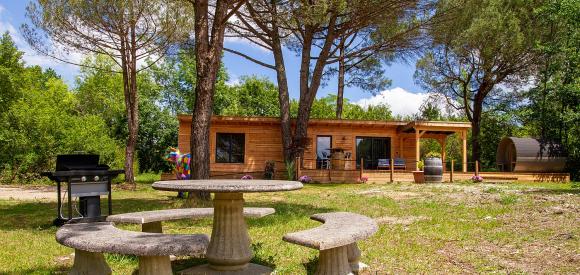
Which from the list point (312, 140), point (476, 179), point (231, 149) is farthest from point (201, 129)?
point (476, 179)

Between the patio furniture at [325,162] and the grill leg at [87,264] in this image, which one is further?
the patio furniture at [325,162]

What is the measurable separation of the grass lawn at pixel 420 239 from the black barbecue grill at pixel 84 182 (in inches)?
17.9

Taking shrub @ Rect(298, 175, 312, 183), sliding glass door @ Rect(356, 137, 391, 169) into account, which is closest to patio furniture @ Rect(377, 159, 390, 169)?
sliding glass door @ Rect(356, 137, 391, 169)

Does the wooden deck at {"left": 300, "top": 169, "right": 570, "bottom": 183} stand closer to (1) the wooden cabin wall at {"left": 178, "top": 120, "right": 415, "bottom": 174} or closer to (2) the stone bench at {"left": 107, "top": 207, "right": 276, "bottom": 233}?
(1) the wooden cabin wall at {"left": 178, "top": 120, "right": 415, "bottom": 174}

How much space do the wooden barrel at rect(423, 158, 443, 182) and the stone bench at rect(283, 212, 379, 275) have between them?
13042mm

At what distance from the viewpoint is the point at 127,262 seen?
4.26 m

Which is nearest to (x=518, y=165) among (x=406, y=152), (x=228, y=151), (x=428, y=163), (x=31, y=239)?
(x=406, y=152)

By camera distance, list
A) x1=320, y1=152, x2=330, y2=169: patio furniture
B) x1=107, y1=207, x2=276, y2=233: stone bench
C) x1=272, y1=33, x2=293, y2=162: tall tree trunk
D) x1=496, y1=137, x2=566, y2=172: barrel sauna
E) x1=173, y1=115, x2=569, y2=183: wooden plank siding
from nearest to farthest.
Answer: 1. x1=107, y1=207, x2=276, y2=233: stone bench
2. x1=272, y1=33, x2=293, y2=162: tall tree trunk
3. x1=173, y1=115, x2=569, y2=183: wooden plank siding
4. x1=320, y1=152, x2=330, y2=169: patio furniture
5. x1=496, y1=137, x2=566, y2=172: barrel sauna

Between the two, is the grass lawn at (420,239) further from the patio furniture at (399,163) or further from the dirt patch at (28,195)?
the patio furniture at (399,163)

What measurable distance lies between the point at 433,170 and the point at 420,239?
11.6 meters

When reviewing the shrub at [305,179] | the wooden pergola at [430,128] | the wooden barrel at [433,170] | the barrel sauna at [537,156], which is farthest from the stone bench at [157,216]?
the barrel sauna at [537,156]

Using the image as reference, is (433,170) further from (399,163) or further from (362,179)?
(399,163)

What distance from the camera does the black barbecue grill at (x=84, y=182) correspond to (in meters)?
6.56

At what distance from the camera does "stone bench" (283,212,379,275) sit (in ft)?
10.4
